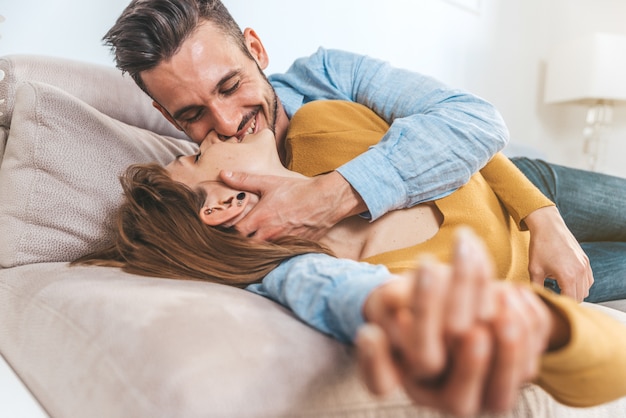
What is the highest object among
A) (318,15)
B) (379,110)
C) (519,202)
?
(318,15)

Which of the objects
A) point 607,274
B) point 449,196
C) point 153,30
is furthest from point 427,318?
point 607,274

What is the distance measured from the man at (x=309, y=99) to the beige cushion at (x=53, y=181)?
179mm

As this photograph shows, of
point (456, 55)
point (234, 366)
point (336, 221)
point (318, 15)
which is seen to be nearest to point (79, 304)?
point (234, 366)

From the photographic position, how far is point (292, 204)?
0.89 metres

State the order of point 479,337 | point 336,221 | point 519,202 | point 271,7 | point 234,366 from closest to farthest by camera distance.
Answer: point 479,337 → point 234,366 → point 336,221 → point 519,202 → point 271,7

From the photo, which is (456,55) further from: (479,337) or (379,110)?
(479,337)

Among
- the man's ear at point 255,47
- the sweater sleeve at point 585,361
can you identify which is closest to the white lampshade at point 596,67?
the man's ear at point 255,47

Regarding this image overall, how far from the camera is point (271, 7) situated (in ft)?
6.12

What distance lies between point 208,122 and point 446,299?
0.86 meters

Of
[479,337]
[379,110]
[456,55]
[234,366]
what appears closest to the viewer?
[479,337]

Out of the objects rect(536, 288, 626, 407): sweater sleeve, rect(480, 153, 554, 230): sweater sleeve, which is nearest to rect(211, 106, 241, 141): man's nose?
rect(480, 153, 554, 230): sweater sleeve

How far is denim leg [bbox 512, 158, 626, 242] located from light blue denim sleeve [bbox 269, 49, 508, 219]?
1.50ft

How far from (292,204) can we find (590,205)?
36.2 inches

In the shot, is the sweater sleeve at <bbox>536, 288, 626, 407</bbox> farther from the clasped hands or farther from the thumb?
the thumb
